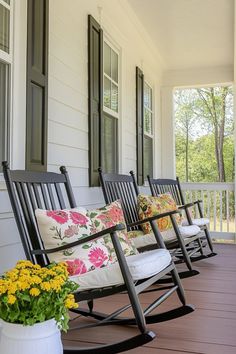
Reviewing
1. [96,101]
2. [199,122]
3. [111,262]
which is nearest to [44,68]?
[96,101]

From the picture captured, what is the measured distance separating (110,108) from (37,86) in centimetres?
163

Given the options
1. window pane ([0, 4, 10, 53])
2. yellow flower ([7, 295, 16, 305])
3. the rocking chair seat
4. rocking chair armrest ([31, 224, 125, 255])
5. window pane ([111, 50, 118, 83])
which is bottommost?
the rocking chair seat

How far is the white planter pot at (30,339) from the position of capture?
4.52 feet

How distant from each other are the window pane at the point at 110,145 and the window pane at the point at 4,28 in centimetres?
176

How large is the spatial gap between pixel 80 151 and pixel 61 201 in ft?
3.07

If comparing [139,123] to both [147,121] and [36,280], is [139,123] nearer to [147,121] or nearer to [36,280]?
[147,121]

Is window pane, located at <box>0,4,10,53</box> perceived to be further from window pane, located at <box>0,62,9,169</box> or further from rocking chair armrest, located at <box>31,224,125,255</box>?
rocking chair armrest, located at <box>31,224,125,255</box>

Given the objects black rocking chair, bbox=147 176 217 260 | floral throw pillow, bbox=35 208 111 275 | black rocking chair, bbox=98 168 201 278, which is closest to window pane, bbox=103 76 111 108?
black rocking chair, bbox=98 168 201 278

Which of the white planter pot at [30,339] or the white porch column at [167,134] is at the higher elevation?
the white porch column at [167,134]

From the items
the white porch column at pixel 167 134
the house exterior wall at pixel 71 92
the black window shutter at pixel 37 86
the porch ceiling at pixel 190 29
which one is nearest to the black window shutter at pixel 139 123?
the house exterior wall at pixel 71 92

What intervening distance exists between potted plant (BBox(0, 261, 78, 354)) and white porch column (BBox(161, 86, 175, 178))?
487cm

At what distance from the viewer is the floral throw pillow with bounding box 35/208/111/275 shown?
1.90m

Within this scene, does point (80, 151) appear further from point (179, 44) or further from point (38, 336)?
point (179, 44)

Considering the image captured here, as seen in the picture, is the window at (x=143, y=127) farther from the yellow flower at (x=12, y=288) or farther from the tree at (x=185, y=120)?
the tree at (x=185, y=120)
